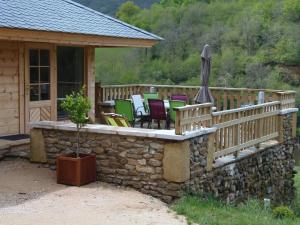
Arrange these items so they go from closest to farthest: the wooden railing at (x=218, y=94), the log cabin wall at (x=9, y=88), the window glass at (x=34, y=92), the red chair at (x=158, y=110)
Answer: the log cabin wall at (x=9, y=88) → the window glass at (x=34, y=92) → the red chair at (x=158, y=110) → the wooden railing at (x=218, y=94)

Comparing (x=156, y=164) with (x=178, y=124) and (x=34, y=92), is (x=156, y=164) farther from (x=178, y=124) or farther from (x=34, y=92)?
(x=34, y=92)

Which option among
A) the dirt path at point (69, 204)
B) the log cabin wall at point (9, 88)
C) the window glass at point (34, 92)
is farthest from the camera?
the window glass at point (34, 92)

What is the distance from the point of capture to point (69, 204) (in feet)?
21.9

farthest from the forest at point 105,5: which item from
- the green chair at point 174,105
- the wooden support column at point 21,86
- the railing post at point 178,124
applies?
the railing post at point 178,124

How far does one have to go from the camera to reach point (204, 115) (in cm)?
802

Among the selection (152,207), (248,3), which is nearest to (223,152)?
(152,207)

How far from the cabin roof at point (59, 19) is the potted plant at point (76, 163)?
186 cm

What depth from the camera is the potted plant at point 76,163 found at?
297 inches

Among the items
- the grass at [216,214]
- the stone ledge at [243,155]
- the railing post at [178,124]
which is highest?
the railing post at [178,124]

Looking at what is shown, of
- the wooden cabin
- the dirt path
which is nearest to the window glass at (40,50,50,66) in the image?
the wooden cabin

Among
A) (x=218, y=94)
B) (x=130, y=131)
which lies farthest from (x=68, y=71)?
(x=218, y=94)

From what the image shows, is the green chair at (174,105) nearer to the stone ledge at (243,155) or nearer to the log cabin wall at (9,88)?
the stone ledge at (243,155)

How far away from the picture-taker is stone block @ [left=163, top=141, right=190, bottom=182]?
7.25 meters

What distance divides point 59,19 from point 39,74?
1224 mm
